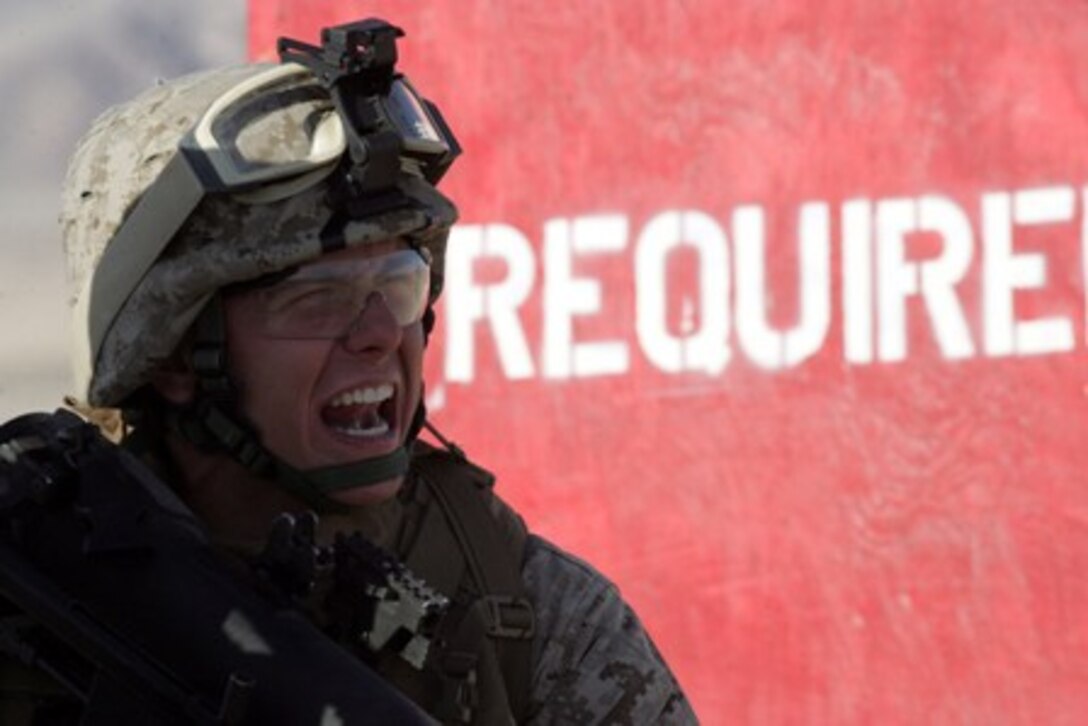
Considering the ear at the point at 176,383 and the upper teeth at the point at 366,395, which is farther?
the ear at the point at 176,383

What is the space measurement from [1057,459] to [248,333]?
101 inches

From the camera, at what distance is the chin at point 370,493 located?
3586 mm

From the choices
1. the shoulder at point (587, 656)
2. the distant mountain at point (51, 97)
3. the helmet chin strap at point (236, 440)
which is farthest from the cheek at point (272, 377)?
the distant mountain at point (51, 97)

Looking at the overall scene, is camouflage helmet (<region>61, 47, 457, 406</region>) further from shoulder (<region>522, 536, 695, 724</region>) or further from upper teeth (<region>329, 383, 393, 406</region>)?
shoulder (<region>522, 536, 695, 724</region>)

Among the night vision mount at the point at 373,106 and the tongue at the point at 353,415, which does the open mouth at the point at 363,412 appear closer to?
the tongue at the point at 353,415

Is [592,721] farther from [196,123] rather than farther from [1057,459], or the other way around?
[1057,459]

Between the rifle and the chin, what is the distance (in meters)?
0.18

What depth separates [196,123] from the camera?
12.1 ft

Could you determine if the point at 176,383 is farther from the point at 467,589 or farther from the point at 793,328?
the point at 793,328

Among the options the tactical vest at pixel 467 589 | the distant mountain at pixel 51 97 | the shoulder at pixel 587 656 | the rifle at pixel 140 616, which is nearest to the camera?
the rifle at pixel 140 616

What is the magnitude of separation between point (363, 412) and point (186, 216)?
309 mm

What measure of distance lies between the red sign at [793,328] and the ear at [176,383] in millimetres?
2505

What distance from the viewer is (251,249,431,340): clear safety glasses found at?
3592 millimetres

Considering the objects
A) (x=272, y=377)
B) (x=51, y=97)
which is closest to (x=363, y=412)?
(x=272, y=377)
